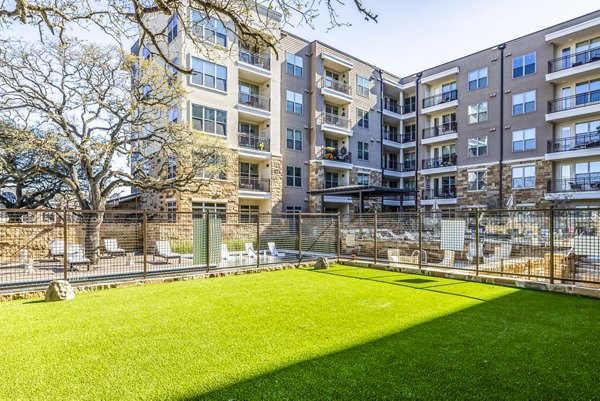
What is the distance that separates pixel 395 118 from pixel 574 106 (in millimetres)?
13414

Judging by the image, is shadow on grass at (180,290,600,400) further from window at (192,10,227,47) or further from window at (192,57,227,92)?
window at (192,57,227,92)

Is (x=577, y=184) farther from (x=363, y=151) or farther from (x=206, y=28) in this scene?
(x=206, y=28)

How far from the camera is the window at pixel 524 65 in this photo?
24406 millimetres

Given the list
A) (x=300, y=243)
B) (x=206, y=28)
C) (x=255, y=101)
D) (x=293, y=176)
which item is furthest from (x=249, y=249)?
(x=255, y=101)

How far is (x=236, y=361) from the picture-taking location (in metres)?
4.16

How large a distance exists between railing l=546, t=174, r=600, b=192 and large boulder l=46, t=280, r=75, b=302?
26017mm

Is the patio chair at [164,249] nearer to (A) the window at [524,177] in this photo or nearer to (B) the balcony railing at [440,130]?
(A) the window at [524,177]

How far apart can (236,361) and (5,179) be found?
1369cm

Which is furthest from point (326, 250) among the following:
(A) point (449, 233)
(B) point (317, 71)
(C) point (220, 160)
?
(B) point (317, 71)

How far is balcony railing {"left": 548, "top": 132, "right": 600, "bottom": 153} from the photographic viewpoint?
2156cm

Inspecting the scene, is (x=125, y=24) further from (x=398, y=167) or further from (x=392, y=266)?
(x=398, y=167)

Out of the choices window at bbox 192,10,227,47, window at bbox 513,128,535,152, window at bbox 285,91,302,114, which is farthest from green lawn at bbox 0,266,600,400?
window at bbox 513,128,535,152

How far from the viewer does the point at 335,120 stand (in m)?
27.9

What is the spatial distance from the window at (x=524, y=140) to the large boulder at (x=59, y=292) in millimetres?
27021
